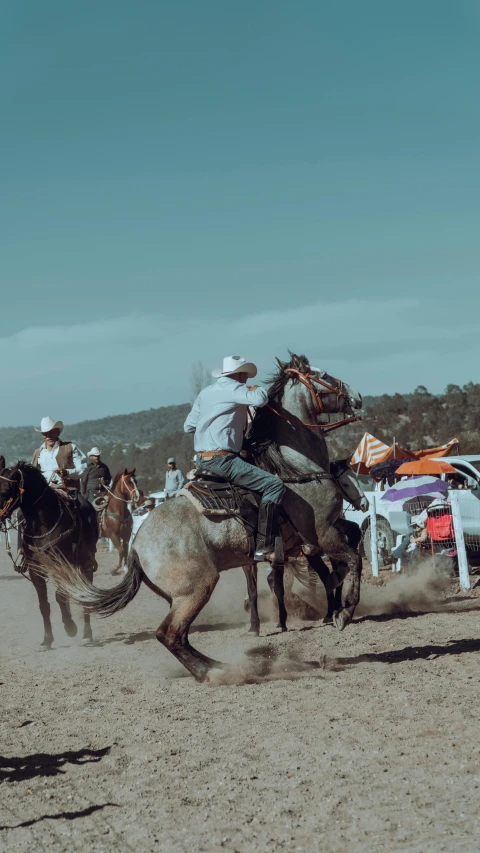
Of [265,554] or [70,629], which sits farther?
[70,629]

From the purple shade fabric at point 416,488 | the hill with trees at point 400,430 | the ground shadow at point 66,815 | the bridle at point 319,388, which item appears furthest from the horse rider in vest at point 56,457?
the hill with trees at point 400,430

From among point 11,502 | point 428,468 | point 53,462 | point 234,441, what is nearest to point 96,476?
point 428,468

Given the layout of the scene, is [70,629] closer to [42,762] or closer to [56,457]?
[56,457]

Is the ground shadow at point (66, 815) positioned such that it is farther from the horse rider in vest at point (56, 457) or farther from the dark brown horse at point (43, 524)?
the horse rider in vest at point (56, 457)

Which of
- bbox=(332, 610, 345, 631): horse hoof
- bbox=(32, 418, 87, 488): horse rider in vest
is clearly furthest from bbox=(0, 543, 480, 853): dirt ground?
bbox=(32, 418, 87, 488): horse rider in vest

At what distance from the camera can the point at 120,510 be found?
17234mm

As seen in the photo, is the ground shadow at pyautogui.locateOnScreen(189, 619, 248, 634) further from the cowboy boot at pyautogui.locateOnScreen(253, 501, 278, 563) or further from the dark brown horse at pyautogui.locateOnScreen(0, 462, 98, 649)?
the cowboy boot at pyautogui.locateOnScreen(253, 501, 278, 563)

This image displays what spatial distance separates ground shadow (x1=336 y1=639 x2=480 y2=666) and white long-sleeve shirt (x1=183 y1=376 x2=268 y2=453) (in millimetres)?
2273

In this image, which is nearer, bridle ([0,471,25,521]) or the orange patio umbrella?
bridle ([0,471,25,521])

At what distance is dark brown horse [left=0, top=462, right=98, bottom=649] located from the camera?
9.17 meters

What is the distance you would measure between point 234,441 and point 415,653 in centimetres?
266

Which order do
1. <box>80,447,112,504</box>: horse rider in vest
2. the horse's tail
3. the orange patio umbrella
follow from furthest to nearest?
<box>80,447,112,504</box>: horse rider in vest < the orange patio umbrella < the horse's tail

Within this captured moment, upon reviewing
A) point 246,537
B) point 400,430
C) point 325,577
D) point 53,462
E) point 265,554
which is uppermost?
point 400,430

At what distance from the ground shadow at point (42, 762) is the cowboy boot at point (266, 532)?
8.02ft
